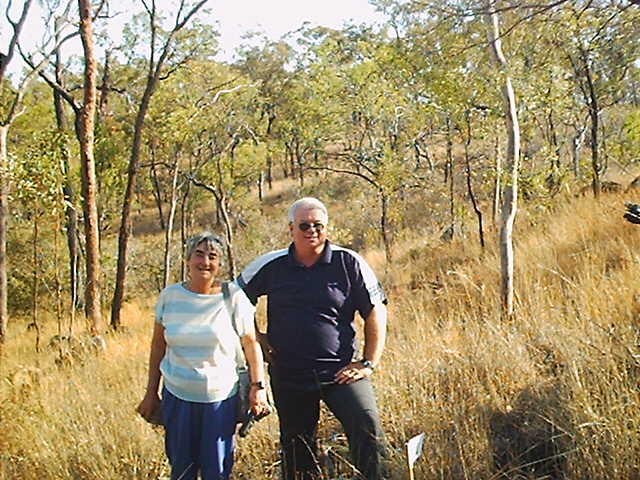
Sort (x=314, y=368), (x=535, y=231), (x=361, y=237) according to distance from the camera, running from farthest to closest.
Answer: (x=361, y=237), (x=535, y=231), (x=314, y=368)

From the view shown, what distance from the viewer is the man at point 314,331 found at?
9.98 ft

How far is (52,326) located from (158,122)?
6.37 m

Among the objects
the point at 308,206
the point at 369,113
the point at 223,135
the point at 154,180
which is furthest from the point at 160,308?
the point at 154,180

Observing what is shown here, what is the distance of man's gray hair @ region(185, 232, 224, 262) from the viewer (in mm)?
3007

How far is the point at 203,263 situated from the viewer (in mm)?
2979

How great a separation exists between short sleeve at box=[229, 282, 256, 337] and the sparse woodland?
859mm

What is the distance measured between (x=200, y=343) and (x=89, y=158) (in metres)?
6.71

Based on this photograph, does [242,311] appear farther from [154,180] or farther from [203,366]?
[154,180]

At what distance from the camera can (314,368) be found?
10.0 feet

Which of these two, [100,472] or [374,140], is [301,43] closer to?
[374,140]

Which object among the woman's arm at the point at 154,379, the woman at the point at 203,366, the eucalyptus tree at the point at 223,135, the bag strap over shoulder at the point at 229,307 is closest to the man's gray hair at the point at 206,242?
the woman at the point at 203,366

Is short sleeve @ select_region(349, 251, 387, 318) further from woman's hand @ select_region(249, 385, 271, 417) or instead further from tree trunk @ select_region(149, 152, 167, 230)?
tree trunk @ select_region(149, 152, 167, 230)

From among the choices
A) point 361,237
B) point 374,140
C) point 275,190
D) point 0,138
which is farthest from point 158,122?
point 275,190

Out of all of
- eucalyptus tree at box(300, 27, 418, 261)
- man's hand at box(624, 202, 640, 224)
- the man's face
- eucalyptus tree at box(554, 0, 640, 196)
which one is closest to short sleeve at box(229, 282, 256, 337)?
the man's face
